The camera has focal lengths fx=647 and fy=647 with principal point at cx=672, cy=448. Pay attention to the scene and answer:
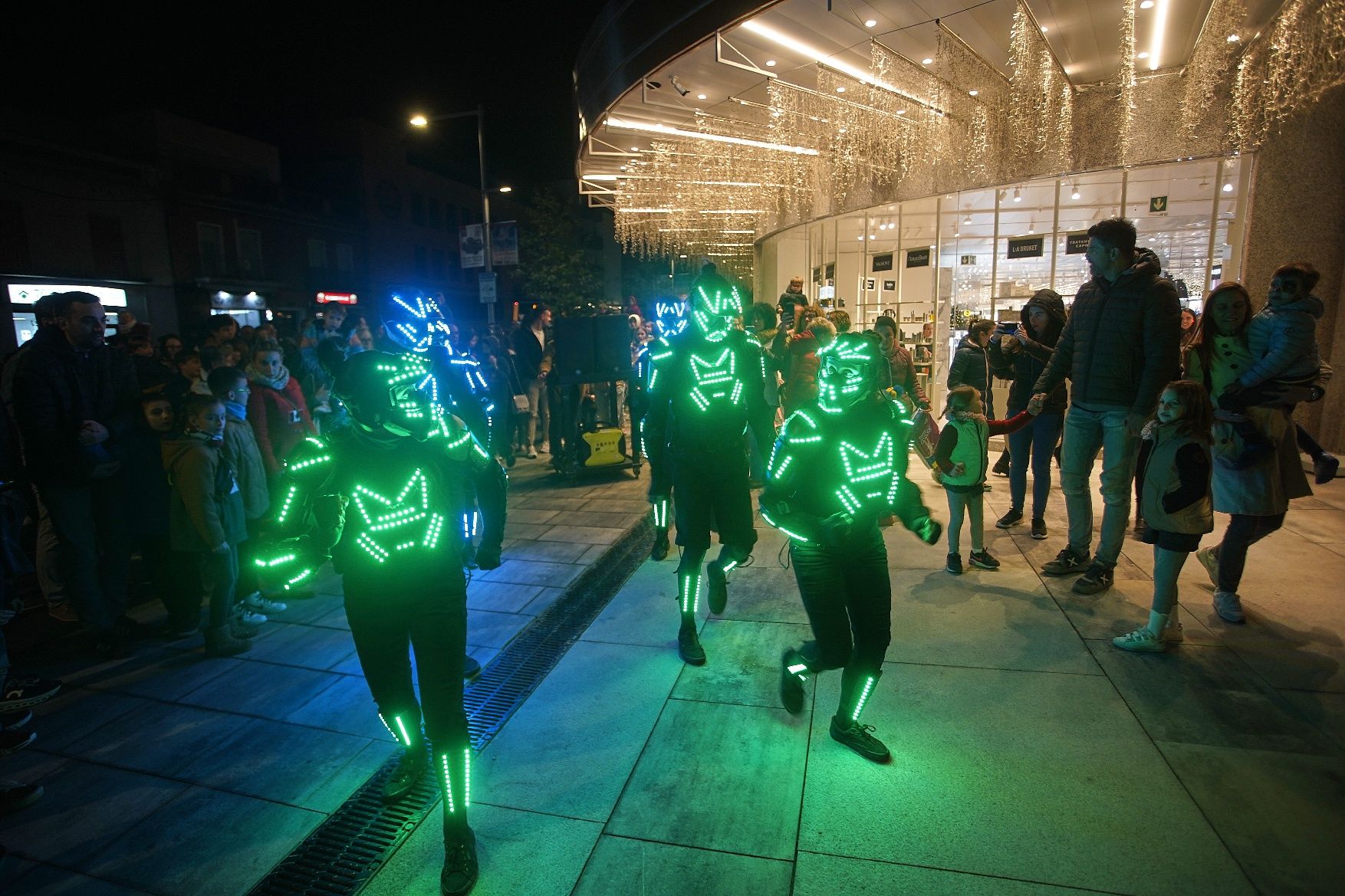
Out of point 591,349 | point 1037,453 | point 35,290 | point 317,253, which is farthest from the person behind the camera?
point 317,253

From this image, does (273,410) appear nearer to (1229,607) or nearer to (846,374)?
(846,374)

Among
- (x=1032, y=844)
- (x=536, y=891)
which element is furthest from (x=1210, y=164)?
(x=536, y=891)

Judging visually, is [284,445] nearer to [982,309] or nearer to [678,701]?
[678,701]

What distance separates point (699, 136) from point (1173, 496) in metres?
9.91

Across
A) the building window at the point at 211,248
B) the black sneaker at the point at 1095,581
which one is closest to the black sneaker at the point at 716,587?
the black sneaker at the point at 1095,581

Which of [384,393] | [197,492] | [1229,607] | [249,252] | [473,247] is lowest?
[1229,607]

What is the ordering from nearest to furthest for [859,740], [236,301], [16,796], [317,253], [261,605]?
[16,796] → [859,740] → [261,605] → [236,301] → [317,253]

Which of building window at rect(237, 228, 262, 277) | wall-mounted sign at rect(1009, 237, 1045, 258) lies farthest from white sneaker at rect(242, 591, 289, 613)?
building window at rect(237, 228, 262, 277)

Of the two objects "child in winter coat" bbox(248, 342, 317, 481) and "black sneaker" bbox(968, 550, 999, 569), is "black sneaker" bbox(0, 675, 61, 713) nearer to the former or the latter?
"child in winter coat" bbox(248, 342, 317, 481)

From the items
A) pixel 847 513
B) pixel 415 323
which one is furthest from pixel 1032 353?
pixel 415 323

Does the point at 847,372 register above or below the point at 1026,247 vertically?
below

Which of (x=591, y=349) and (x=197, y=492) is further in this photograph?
(x=591, y=349)

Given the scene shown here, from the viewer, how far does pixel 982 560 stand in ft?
17.0

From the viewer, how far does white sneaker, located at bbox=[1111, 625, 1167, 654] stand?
3.70m
